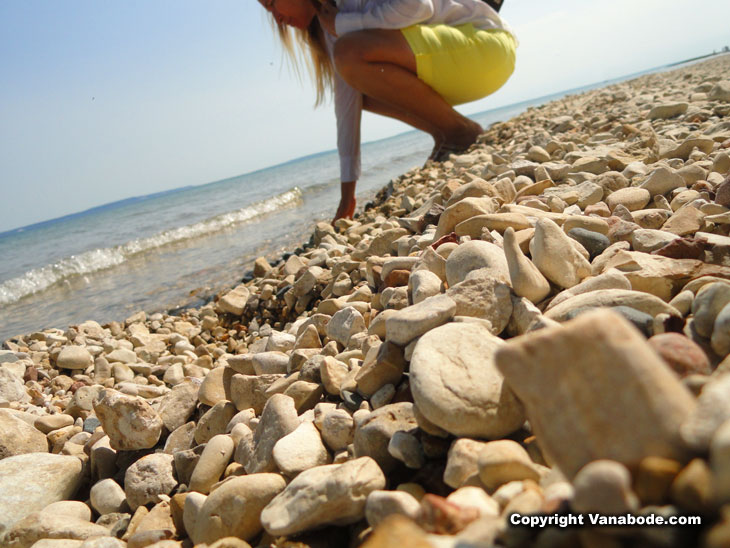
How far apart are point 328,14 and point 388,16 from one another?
0.57 metres

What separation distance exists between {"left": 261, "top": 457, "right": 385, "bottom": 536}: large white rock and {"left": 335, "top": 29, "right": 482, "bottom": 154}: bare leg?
3342 mm

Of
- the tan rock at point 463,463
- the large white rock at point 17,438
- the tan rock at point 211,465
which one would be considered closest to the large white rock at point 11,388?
the large white rock at point 17,438

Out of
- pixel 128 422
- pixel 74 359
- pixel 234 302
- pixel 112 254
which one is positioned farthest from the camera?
pixel 112 254

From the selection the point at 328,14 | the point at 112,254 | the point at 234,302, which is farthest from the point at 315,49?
the point at 112,254

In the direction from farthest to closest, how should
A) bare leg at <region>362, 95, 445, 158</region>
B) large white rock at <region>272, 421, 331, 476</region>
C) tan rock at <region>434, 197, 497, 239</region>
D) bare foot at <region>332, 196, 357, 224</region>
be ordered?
bare leg at <region>362, 95, 445, 158</region>, bare foot at <region>332, 196, 357, 224</region>, tan rock at <region>434, 197, 497, 239</region>, large white rock at <region>272, 421, 331, 476</region>

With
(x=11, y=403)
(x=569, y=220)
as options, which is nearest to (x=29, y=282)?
(x=11, y=403)

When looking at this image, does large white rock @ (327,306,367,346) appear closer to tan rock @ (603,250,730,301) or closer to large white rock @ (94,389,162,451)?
large white rock @ (94,389,162,451)

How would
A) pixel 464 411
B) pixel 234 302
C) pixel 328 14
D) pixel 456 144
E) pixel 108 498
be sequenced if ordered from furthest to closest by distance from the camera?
pixel 456 144 → pixel 328 14 → pixel 234 302 → pixel 108 498 → pixel 464 411

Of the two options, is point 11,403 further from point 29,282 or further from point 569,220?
point 29,282

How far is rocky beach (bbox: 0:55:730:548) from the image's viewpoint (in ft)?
1.56

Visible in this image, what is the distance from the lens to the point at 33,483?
1.18m

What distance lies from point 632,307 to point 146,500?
112 centimetres

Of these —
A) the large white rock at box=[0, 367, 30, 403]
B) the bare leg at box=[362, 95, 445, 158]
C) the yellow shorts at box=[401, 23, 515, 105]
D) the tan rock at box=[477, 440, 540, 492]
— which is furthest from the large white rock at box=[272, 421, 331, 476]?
the bare leg at box=[362, 95, 445, 158]

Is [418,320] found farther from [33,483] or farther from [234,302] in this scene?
[234,302]
